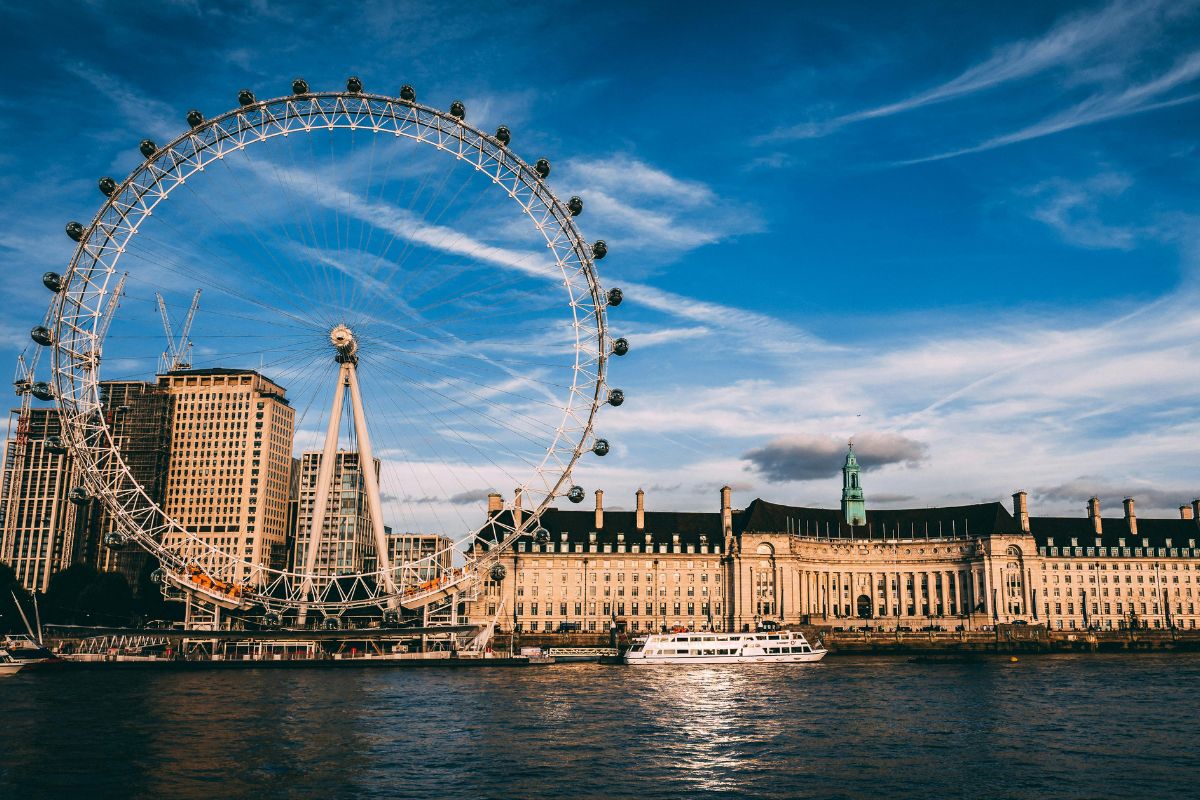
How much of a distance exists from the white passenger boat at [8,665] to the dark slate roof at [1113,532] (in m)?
161

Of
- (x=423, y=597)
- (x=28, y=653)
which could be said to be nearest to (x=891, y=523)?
(x=423, y=597)

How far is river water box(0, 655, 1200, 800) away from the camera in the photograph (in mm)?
44000

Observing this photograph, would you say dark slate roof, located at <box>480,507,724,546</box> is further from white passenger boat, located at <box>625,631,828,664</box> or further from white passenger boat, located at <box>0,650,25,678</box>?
white passenger boat, located at <box>0,650,25,678</box>

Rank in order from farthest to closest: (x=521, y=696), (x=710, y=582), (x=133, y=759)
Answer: (x=710, y=582) < (x=521, y=696) < (x=133, y=759)

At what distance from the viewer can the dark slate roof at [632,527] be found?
179 metres

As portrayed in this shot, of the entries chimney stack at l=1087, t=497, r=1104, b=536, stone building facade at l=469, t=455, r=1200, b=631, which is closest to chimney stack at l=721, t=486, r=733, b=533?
stone building facade at l=469, t=455, r=1200, b=631

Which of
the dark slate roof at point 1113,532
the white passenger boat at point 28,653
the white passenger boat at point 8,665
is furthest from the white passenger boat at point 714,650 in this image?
the dark slate roof at point 1113,532

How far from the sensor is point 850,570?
194250 millimetres

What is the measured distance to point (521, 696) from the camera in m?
79.6

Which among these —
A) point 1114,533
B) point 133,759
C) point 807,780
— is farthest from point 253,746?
point 1114,533

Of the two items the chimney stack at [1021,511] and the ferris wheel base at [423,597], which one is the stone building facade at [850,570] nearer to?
the chimney stack at [1021,511]

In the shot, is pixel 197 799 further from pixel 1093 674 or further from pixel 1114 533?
pixel 1114 533

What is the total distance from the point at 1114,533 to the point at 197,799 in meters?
186

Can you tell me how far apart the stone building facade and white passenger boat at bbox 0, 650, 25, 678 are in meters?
77.0
